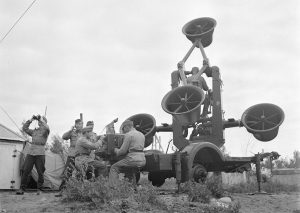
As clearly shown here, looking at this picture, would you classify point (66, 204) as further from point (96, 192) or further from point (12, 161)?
point (12, 161)

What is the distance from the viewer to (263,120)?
10.3 metres

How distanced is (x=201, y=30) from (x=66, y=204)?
22.9 ft

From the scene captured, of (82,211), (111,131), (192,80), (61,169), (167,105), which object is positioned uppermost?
(192,80)

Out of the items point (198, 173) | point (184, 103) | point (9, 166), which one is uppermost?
point (184, 103)

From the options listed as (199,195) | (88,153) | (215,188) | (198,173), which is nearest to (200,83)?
(198,173)

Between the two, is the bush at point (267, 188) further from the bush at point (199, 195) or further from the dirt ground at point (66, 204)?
the bush at point (199, 195)

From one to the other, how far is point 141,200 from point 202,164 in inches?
162

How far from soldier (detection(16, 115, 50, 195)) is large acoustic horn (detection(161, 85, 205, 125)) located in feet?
8.61

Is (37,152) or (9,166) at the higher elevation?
(37,152)

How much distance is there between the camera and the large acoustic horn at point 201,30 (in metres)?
11.4

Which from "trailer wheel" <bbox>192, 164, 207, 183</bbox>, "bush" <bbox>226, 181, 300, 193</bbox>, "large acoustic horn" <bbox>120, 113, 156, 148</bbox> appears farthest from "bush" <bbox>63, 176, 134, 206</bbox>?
"bush" <bbox>226, 181, 300, 193</bbox>

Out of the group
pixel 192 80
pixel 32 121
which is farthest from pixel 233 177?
→ pixel 32 121

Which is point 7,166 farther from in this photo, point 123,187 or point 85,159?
point 123,187

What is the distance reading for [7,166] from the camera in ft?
29.8
